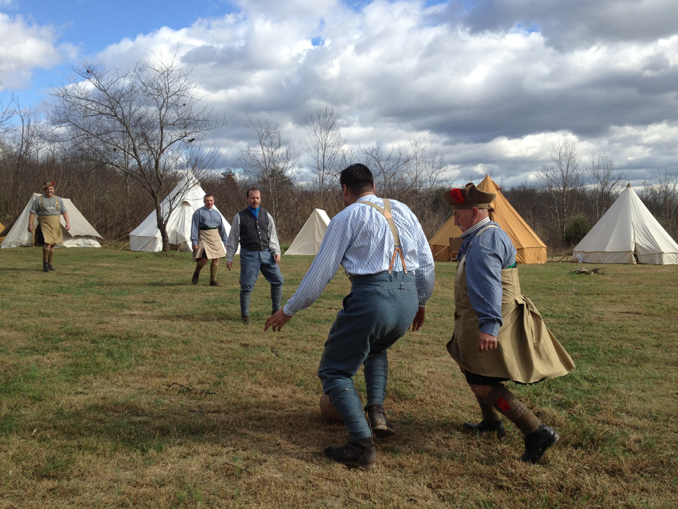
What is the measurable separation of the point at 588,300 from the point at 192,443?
878 cm

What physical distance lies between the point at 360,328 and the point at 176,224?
1957cm

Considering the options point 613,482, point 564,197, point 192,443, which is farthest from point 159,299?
point 564,197

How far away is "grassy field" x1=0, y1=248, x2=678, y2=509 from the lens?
109 inches

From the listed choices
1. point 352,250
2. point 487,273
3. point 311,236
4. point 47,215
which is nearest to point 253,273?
point 352,250

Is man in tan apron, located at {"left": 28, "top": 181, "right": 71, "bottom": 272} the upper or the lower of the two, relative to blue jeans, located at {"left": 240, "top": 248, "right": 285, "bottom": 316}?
upper

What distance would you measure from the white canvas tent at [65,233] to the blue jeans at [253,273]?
54.6 feet

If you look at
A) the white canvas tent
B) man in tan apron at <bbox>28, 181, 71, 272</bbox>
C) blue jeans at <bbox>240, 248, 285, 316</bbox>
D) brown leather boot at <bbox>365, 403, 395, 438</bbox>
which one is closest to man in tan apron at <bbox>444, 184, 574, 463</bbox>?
brown leather boot at <bbox>365, 403, 395, 438</bbox>

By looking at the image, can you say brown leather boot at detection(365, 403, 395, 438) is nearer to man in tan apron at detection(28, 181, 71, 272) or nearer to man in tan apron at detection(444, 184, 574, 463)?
man in tan apron at detection(444, 184, 574, 463)

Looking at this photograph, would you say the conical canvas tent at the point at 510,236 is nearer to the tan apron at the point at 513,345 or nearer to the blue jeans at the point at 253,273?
the blue jeans at the point at 253,273

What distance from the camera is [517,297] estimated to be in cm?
312

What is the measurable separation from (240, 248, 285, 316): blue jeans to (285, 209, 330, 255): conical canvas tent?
1357 cm

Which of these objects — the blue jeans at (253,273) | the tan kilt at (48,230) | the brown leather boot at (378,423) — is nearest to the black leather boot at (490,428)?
the brown leather boot at (378,423)

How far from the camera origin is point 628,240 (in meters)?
19.4

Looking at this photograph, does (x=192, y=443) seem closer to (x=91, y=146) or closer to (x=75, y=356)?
(x=75, y=356)
